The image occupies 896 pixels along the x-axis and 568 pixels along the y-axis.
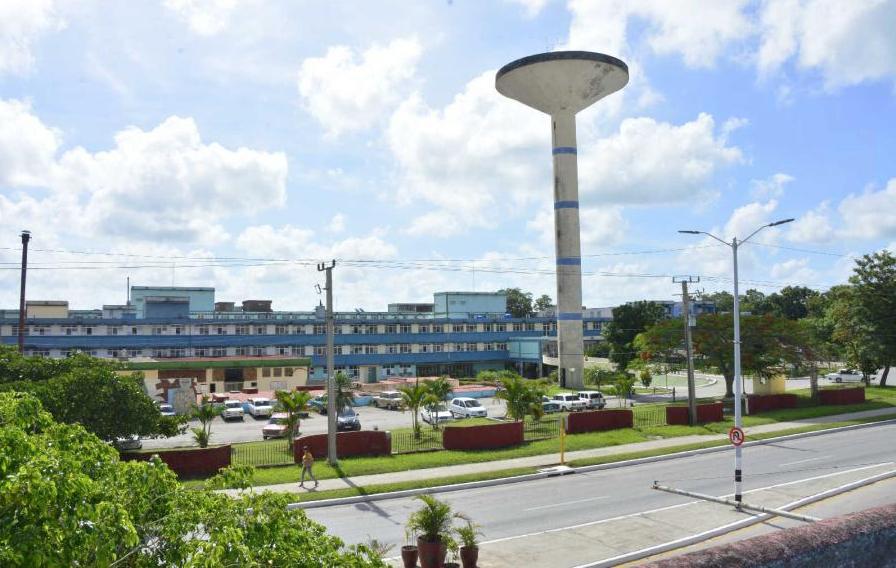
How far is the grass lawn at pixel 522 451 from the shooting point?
1128 inches

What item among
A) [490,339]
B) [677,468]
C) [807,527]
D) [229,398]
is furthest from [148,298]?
[807,527]

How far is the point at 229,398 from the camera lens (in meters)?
64.4

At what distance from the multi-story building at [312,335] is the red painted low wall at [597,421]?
48.7 meters

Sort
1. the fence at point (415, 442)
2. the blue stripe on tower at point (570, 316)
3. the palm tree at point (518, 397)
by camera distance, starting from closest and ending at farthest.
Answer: the fence at point (415, 442)
the palm tree at point (518, 397)
the blue stripe on tower at point (570, 316)

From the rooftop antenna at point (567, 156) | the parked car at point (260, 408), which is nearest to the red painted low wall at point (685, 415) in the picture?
the rooftop antenna at point (567, 156)

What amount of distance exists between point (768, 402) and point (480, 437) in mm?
24788

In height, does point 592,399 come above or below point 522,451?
above

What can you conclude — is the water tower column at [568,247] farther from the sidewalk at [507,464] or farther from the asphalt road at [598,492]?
the asphalt road at [598,492]

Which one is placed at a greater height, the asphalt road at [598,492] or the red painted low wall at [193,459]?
the red painted low wall at [193,459]

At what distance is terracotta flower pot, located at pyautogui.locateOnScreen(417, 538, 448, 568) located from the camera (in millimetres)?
15617

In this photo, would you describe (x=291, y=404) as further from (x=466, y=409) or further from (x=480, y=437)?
(x=466, y=409)

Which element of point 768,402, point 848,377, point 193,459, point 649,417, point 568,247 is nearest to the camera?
point 193,459

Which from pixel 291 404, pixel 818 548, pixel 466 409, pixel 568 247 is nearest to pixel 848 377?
pixel 568 247

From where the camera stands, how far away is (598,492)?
25203mm
